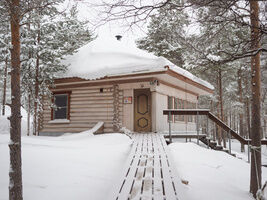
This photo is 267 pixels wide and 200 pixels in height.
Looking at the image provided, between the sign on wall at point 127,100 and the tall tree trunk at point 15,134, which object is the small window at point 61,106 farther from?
the tall tree trunk at point 15,134

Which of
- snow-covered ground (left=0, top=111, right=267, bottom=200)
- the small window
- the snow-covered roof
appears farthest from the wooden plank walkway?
the small window

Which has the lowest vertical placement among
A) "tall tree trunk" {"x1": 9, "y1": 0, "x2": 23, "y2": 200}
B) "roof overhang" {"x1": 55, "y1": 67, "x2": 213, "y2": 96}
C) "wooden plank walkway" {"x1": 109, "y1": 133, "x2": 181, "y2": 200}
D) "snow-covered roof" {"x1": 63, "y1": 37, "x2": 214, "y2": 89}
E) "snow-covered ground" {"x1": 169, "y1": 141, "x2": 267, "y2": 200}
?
"snow-covered ground" {"x1": 169, "y1": 141, "x2": 267, "y2": 200}

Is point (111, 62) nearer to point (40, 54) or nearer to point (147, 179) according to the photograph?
point (40, 54)

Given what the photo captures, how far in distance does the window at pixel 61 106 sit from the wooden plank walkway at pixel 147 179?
299 inches

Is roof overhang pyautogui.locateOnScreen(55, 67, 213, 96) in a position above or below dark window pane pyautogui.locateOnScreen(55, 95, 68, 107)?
above

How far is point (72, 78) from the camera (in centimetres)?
1170

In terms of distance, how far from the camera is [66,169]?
5.10 m

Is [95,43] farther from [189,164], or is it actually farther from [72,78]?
[189,164]

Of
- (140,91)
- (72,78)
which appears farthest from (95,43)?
(140,91)

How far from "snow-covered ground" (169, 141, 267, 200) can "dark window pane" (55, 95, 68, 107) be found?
24.5ft

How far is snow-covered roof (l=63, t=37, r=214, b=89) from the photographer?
10195 millimetres

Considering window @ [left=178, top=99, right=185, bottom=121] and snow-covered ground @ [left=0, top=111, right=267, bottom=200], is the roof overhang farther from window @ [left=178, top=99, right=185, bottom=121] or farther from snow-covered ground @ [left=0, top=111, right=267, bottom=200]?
snow-covered ground @ [left=0, top=111, right=267, bottom=200]

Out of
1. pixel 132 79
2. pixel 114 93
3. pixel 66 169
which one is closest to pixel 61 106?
pixel 114 93

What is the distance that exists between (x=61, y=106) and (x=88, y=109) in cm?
201
